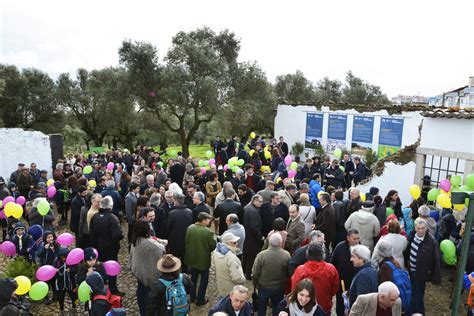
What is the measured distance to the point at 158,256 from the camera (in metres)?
4.85

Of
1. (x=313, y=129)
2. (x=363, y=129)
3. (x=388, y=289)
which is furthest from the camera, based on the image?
(x=313, y=129)

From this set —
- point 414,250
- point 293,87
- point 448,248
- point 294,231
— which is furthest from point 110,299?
point 293,87

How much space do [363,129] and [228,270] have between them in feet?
43.9

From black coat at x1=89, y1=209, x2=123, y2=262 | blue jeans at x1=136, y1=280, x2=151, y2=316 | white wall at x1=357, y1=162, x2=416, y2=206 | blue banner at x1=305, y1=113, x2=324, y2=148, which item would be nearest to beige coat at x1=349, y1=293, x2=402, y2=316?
blue jeans at x1=136, y1=280, x2=151, y2=316

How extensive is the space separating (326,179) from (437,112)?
350cm

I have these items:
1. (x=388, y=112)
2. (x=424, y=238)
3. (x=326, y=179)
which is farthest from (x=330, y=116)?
(x=424, y=238)

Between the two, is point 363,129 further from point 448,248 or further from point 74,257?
point 74,257

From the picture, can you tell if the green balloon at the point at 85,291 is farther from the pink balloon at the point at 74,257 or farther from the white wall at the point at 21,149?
the white wall at the point at 21,149

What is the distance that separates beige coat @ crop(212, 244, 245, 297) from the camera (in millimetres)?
4613

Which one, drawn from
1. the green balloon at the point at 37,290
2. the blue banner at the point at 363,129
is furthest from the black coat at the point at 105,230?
the blue banner at the point at 363,129

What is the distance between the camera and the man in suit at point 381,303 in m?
3.51

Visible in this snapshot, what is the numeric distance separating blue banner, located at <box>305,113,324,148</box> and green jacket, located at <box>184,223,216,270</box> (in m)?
13.8

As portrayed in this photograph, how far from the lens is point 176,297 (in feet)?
13.0

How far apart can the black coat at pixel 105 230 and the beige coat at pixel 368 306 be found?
12.4ft
